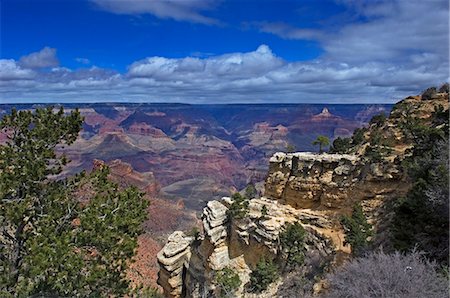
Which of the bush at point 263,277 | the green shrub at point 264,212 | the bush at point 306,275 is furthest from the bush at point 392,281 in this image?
the green shrub at point 264,212

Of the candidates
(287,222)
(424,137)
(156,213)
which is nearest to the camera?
(424,137)

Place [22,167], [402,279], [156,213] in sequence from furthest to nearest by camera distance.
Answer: [156,213]
[22,167]
[402,279]

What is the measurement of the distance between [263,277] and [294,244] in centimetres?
276

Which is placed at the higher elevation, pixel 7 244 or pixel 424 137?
pixel 424 137

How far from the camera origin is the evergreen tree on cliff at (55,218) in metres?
13.3

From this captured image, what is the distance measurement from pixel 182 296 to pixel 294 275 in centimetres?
1271

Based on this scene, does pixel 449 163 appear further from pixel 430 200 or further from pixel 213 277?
pixel 213 277

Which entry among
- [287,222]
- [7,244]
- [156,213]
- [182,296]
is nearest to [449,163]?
[287,222]

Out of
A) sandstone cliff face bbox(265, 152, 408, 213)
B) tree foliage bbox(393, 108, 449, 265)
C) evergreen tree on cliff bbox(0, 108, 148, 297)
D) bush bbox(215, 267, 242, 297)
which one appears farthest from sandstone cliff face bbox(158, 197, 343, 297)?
evergreen tree on cliff bbox(0, 108, 148, 297)

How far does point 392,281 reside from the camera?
12.2 m

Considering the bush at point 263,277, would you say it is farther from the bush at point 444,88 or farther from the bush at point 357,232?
the bush at point 444,88

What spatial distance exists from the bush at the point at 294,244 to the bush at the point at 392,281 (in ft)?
37.3

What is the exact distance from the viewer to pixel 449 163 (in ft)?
50.5

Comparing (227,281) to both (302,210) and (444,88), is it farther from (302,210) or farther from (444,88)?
(444,88)
